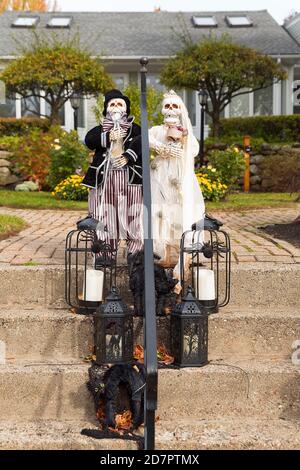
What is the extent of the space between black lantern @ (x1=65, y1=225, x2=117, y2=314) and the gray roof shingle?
1444cm

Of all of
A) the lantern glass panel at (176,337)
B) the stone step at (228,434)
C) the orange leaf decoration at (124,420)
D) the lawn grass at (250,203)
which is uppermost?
the lawn grass at (250,203)

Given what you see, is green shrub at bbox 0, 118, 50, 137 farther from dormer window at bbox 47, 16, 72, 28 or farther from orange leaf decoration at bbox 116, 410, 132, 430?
orange leaf decoration at bbox 116, 410, 132, 430

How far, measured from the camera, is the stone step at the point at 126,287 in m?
4.41

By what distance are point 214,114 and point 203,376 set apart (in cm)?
1244

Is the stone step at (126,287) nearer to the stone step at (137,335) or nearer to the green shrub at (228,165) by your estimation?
the stone step at (137,335)

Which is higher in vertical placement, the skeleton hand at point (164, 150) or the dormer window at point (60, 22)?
the dormer window at point (60, 22)

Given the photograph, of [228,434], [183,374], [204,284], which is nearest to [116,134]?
[204,284]

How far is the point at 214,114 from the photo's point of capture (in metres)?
15.6

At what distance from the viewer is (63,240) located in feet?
20.1

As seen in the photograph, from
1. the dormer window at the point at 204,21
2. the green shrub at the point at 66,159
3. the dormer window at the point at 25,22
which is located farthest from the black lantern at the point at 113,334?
the dormer window at the point at 204,21

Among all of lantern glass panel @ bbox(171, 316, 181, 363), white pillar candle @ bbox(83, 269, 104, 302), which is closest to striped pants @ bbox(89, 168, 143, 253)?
white pillar candle @ bbox(83, 269, 104, 302)

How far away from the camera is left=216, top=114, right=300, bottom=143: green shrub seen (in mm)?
16109

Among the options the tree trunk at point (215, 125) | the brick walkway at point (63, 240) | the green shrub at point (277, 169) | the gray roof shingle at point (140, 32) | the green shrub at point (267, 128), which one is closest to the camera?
the brick walkway at point (63, 240)

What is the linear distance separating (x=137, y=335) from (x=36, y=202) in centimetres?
688
